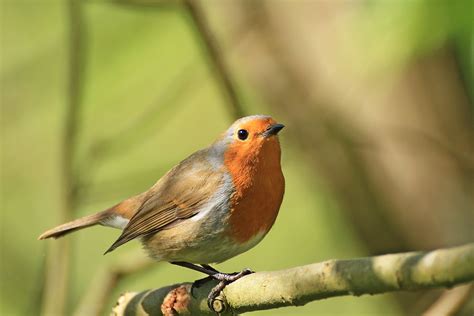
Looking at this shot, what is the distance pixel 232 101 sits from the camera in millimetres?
5016

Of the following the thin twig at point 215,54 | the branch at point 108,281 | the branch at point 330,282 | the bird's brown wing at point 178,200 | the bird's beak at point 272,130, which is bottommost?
the branch at point 330,282

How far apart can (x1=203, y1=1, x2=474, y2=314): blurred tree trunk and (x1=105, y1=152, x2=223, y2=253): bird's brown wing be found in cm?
213

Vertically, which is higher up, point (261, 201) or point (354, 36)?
point (354, 36)

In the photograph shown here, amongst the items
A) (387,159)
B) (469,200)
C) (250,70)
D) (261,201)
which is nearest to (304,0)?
(250,70)

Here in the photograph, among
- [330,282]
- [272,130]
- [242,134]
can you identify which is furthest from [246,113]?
[330,282]

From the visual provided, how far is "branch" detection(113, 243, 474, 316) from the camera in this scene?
88.9 inches

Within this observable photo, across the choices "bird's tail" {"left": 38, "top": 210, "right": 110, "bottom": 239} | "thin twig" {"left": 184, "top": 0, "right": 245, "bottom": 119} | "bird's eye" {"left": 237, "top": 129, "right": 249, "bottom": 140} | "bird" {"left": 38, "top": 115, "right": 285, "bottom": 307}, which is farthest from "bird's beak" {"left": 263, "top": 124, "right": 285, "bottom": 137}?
"bird's tail" {"left": 38, "top": 210, "right": 110, "bottom": 239}

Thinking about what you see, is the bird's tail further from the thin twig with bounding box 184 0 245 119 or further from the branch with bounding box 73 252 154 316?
the thin twig with bounding box 184 0 245 119

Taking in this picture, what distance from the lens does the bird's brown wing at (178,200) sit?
436 centimetres

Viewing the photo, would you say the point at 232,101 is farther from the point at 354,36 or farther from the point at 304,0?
the point at 304,0

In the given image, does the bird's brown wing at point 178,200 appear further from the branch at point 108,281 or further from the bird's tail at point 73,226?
the branch at point 108,281

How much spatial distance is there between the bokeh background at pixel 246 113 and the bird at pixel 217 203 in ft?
2.01

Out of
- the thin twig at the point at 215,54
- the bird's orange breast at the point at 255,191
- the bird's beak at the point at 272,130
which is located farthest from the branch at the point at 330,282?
the thin twig at the point at 215,54

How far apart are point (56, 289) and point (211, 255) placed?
1.38 m
